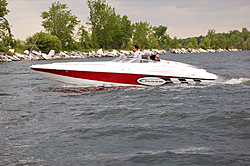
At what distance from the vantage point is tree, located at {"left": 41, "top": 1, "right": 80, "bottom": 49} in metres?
69.5

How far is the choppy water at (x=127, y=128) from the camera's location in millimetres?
4176

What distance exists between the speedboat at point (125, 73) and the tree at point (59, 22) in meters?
61.3

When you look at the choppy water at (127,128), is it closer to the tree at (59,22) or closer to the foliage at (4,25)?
the foliage at (4,25)

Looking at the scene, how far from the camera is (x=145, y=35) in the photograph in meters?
96.6

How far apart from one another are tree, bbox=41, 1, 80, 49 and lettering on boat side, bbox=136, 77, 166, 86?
6244 cm

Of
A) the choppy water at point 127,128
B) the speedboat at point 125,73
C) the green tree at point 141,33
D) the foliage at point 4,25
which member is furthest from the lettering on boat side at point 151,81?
the green tree at point 141,33

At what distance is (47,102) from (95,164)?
16.3ft

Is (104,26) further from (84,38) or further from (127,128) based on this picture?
(127,128)

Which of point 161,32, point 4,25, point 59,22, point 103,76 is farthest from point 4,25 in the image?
point 161,32

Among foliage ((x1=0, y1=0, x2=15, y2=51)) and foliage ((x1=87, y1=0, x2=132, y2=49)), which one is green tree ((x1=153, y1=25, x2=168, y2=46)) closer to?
foliage ((x1=87, y1=0, x2=132, y2=49))

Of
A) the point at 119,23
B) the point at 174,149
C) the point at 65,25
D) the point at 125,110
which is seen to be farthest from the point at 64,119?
the point at 119,23

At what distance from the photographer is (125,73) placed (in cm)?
1045

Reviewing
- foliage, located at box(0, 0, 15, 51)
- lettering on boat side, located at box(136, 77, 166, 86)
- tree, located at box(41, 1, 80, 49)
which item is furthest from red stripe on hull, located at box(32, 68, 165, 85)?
tree, located at box(41, 1, 80, 49)

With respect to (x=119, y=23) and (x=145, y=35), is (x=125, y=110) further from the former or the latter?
(x=145, y=35)
